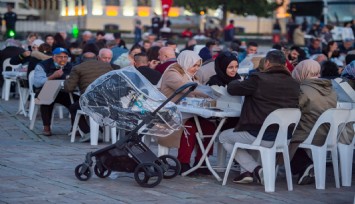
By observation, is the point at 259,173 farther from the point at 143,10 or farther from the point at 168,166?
the point at 143,10

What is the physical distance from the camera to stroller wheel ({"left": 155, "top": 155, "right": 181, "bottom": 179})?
11.8 metres

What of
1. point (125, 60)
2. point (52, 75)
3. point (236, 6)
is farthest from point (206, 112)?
point (236, 6)

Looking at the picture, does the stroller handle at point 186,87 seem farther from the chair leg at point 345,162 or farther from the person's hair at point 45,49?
the person's hair at point 45,49

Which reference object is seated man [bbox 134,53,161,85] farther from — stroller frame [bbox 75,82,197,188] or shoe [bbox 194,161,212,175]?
stroller frame [bbox 75,82,197,188]

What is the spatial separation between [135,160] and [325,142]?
2026 millimetres

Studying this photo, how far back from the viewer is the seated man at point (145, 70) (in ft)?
50.0

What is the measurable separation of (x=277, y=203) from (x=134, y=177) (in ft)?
5.67

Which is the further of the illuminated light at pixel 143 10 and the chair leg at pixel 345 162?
the illuminated light at pixel 143 10

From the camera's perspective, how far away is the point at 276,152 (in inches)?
464

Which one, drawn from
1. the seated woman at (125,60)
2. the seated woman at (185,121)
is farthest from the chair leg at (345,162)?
the seated woman at (125,60)

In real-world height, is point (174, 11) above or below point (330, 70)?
below

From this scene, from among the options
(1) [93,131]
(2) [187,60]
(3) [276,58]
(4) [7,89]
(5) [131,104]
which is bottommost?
(4) [7,89]

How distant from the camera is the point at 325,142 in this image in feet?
39.4

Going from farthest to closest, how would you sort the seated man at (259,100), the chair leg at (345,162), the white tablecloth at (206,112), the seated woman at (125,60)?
the seated woman at (125,60), the chair leg at (345,162), the white tablecloth at (206,112), the seated man at (259,100)
